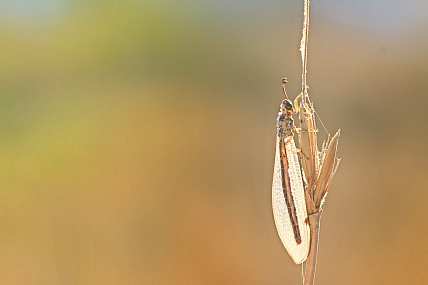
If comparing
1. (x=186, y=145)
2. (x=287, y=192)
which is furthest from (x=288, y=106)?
(x=186, y=145)

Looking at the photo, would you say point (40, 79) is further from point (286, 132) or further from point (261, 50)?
point (286, 132)

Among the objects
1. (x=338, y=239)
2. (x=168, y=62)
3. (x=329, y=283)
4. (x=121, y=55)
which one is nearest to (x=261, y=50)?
(x=168, y=62)

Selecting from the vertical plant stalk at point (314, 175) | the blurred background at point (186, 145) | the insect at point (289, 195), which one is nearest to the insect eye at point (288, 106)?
the insect at point (289, 195)

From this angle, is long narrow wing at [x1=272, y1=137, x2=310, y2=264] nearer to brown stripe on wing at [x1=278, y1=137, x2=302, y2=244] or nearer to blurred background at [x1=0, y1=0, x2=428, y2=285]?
brown stripe on wing at [x1=278, y1=137, x2=302, y2=244]

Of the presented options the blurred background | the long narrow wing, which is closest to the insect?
the long narrow wing

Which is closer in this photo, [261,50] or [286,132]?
[286,132]

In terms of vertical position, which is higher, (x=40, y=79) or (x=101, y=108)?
(x=40, y=79)

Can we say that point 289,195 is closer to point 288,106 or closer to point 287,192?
point 287,192

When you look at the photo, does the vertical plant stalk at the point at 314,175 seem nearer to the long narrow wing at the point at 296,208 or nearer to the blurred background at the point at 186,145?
the long narrow wing at the point at 296,208
